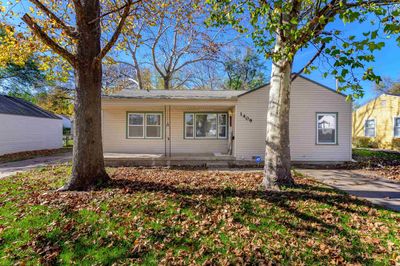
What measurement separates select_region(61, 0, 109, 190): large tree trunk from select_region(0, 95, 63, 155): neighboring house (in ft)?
40.1

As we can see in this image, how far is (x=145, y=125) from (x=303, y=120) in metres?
8.33

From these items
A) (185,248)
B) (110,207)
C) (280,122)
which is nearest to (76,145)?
(110,207)

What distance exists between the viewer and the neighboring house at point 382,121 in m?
17.6

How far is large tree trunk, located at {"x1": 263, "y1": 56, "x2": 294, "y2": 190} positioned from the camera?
593 cm

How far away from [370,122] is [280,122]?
19.3 metres

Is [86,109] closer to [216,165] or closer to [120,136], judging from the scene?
[216,165]

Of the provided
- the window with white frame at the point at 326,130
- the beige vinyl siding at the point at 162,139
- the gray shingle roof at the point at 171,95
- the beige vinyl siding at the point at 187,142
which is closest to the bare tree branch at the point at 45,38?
the gray shingle roof at the point at 171,95

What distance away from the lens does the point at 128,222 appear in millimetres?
4055

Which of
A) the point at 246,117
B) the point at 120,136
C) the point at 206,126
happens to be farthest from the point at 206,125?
the point at 120,136

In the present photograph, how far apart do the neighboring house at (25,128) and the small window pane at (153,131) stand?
9.22 m

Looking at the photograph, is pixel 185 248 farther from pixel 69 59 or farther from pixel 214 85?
pixel 214 85

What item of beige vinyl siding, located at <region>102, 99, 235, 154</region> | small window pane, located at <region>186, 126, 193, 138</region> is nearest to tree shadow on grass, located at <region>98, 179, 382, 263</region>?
beige vinyl siding, located at <region>102, 99, 235, 154</region>

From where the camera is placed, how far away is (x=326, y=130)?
11.3m

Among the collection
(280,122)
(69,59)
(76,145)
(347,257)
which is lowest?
(347,257)
